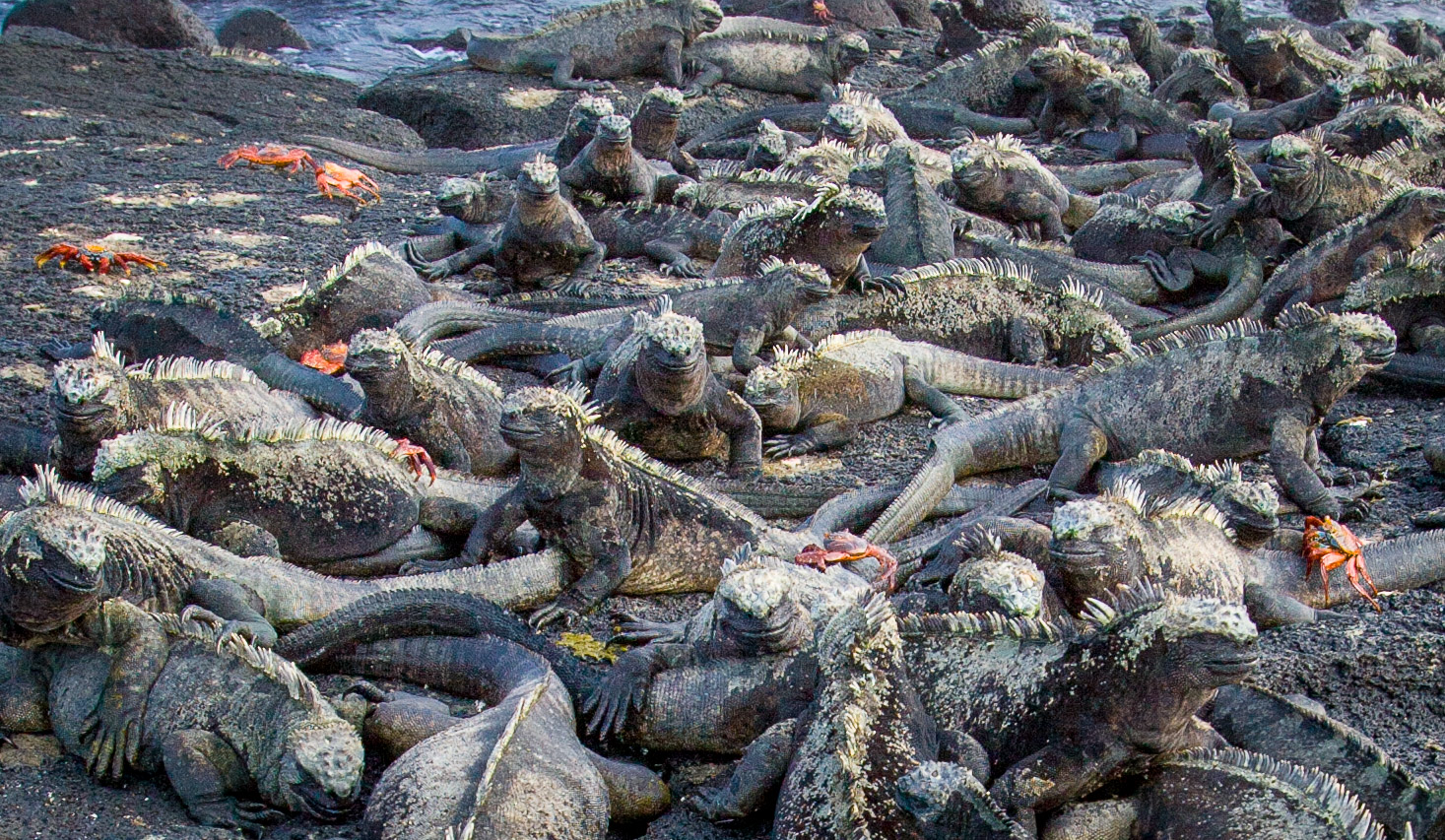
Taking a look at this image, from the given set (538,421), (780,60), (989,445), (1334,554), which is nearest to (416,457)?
(538,421)

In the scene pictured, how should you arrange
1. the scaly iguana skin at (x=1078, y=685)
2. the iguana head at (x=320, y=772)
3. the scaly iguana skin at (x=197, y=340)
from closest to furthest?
the scaly iguana skin at (x=1078, y=685)
the iguana head at (x=320, y=772)
the scaly iguana skin at (x=197, y=340)

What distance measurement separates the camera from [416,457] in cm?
461

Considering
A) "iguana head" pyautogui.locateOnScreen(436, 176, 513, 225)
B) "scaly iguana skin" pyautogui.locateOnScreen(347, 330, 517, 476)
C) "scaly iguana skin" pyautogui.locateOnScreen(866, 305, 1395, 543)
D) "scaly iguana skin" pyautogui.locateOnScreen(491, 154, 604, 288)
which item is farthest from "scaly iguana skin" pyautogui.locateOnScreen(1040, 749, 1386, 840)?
"iguana head" pyautogui.locateOnScreen(436, 176, 513, 225)

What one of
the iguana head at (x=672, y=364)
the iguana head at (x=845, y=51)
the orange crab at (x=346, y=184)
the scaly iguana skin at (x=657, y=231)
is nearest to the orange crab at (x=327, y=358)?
the iguana head at (x=672, y=364)

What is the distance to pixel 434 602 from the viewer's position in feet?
12.4

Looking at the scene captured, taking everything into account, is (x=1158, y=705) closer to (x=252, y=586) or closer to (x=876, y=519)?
(x=876, y=519)

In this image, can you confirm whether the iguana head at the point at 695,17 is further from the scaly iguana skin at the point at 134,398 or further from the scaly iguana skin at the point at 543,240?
the scaly iguana skin at the point at 134,398

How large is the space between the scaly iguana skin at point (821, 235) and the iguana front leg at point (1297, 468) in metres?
1.77

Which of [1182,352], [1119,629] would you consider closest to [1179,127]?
[1182,352]

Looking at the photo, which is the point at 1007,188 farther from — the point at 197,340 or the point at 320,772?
the point at 320,772

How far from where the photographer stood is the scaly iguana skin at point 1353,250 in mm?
6488

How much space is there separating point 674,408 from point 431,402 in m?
0.80

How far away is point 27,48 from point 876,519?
8343 millimetres

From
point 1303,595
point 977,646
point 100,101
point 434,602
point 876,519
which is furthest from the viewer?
point 100,101
